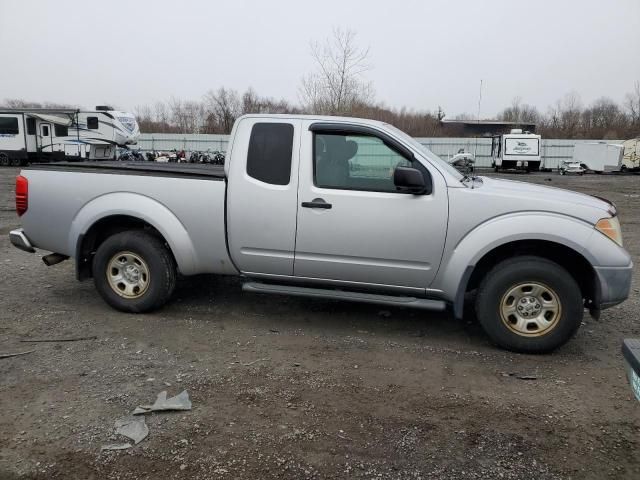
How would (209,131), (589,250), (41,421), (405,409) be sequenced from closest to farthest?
(41,421) → (405,409) → (589,250) → (209,131)

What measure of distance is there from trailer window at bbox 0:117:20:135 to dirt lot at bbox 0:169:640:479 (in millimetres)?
29359

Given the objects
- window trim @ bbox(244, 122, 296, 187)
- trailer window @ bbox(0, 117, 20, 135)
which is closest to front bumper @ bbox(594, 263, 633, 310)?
window trim @ bbox(244, 122, 296, 187)

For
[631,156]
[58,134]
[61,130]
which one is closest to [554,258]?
[61,130]

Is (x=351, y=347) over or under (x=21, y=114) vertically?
under

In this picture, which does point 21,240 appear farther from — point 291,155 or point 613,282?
point 613,282

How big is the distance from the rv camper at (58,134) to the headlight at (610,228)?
30019mm

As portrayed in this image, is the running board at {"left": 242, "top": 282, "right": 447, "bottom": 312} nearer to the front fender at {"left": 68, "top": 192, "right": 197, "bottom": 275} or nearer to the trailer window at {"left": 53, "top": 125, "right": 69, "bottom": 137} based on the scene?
the front fender at {"left": 68, "top": 192, "right": 197, "bottom": 275}

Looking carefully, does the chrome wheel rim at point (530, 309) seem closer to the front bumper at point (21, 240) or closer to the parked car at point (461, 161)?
the parked car at point (461, 161)

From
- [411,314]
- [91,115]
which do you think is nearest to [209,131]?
[91,115]

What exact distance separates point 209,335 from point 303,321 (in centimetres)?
95

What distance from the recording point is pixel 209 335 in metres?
4.80

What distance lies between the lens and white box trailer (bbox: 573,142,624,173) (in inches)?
1612

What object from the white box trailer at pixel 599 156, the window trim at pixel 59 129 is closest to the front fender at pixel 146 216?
the window trim at pixel 59 129

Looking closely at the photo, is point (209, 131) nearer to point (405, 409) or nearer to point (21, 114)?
point (21, 114)
